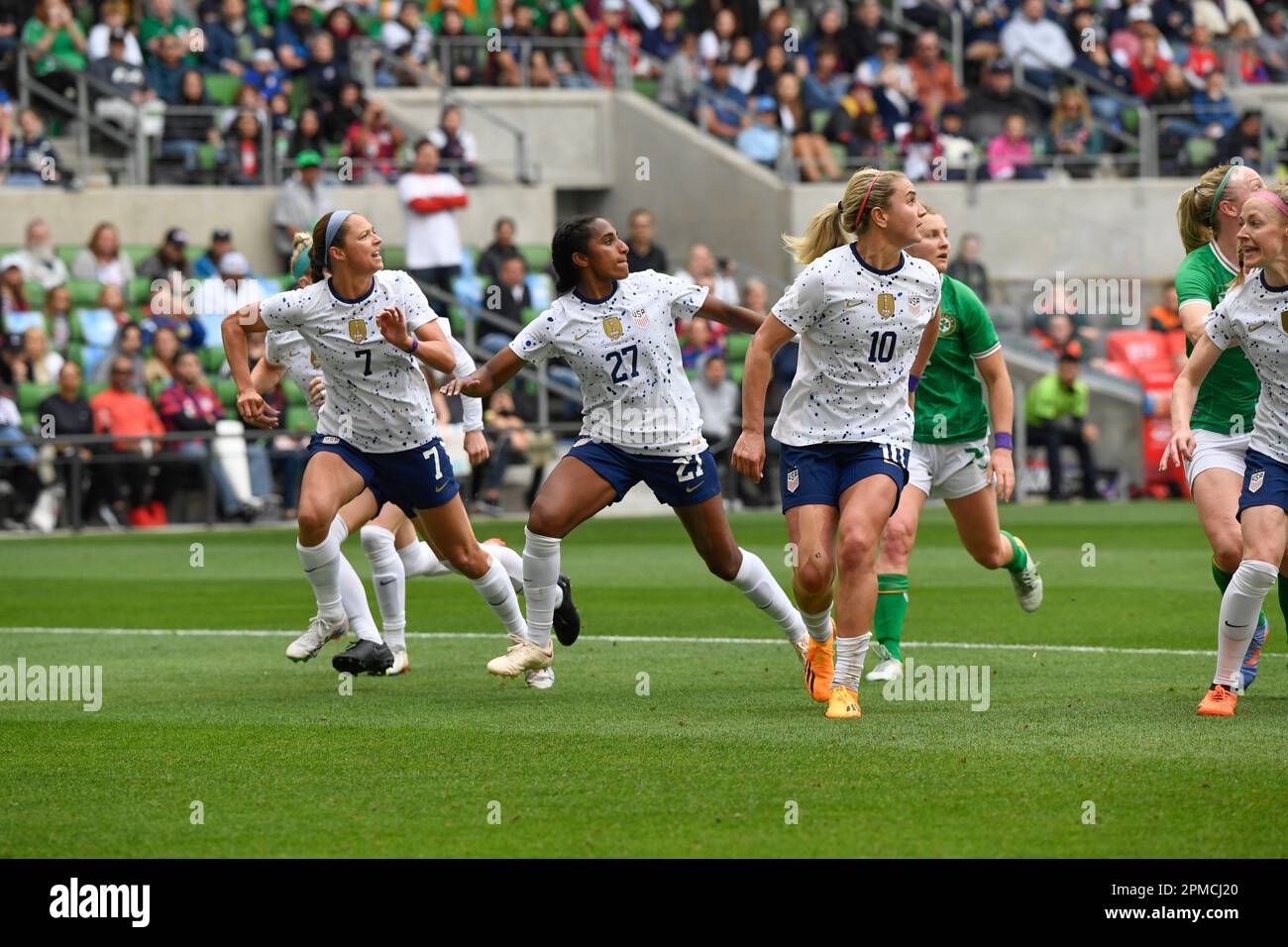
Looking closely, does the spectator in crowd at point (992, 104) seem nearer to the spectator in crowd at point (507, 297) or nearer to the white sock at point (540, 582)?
the spectator in crowd at point (507, 297)

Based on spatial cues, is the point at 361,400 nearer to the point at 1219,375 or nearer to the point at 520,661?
the point at 520,661

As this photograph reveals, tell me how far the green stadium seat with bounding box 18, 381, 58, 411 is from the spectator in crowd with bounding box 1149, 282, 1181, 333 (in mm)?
13468

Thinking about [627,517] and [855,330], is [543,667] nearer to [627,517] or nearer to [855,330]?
[855,330]

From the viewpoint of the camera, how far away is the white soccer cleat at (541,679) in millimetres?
10055

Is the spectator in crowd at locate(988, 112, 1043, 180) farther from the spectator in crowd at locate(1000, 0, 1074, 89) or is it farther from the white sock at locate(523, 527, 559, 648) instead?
the white sock at locate(523, 527, 559, 648)

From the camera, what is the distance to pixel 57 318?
2311cm

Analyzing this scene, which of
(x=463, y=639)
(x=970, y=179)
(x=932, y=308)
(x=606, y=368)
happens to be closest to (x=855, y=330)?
(x=932, y=308)

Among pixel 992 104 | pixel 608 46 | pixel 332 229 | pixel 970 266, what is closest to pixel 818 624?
pixel 332 229

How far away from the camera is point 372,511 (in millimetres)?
10898

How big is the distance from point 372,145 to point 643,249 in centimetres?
416

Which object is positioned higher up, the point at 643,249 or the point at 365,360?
Answer: the point at 643,249

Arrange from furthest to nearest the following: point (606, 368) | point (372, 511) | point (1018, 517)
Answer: point (1018, 517), point (372, 511), point (606, 368)

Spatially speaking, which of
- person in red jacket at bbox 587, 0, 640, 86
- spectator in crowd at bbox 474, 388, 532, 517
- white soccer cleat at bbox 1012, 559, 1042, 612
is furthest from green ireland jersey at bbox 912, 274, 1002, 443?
person in red jacket at bbox 587, 0, 640, 86

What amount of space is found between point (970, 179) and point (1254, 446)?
20.7 meters
